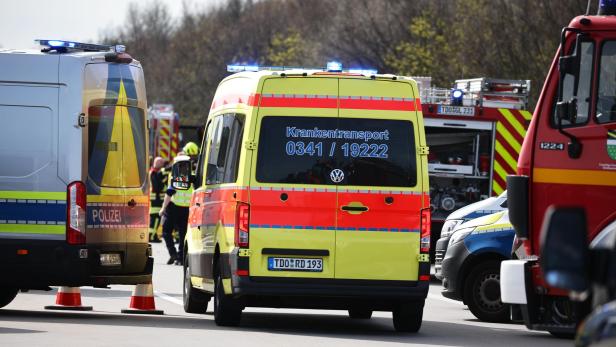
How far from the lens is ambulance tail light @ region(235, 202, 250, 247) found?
1378cm

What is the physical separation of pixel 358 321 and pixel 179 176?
94.6 inches

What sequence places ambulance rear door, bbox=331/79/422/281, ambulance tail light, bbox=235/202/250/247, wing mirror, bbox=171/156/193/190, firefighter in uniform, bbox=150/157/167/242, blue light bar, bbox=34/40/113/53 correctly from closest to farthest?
1. ambulance tail light, bbox=235/202/250/247
2. ambulance rear door, bbox=331/79/422/281
3. blue light bar, bbox=34/40/113/53
4. wing mirror, bbox=171/156/193/190
5. firefighter in uniform, bbox=150/157/167/242

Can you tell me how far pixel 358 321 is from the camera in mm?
16328

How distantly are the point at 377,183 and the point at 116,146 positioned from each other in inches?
112

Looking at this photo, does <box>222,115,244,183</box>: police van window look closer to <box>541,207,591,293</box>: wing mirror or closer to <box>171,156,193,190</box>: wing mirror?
<box>171,156,193,190</box>: wing mirror

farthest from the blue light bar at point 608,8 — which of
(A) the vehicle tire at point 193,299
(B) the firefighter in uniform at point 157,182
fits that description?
(B) the firefighter in uniform at point 157,182

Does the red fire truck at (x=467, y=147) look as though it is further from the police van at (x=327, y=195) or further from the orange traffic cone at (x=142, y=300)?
the police van at (x=327, y=195)

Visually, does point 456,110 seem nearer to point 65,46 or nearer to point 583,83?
point 65,46

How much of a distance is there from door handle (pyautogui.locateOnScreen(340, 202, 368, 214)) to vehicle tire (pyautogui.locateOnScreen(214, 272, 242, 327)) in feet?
4.50

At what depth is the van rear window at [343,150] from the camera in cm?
1399

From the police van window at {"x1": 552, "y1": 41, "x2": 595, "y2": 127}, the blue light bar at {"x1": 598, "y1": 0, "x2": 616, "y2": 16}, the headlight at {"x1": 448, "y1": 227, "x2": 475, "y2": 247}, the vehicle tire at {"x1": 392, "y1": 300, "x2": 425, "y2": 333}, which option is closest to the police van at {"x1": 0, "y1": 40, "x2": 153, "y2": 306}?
the vehicle tire at {"x1": 392, "y1": 300, "x2": 425, "y2": 333}

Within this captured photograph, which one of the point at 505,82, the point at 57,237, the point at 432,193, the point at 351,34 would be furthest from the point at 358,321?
the point at 351,34

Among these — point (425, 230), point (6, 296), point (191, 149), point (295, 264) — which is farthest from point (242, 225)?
point (191, 149)

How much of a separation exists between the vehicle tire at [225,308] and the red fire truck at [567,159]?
303 centimetres
